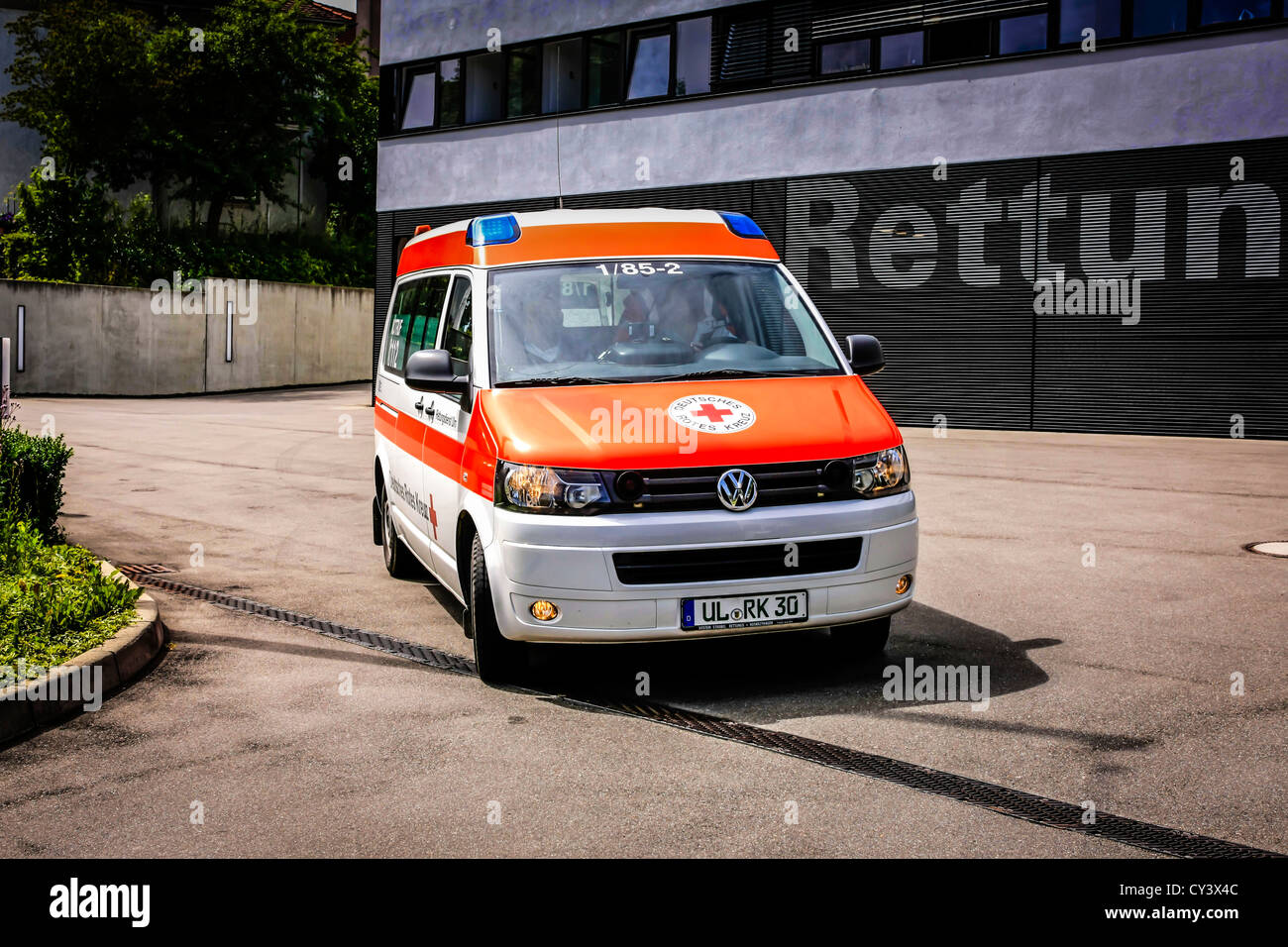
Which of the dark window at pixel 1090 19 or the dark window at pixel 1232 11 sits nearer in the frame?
the dark window at pixel 1232 11

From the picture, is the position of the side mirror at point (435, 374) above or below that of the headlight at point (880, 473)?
above

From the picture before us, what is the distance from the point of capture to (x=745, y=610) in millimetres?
5762

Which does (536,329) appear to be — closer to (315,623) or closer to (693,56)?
(315,623)

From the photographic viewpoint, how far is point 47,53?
35688 mm

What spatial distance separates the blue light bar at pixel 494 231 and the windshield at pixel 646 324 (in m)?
0.25

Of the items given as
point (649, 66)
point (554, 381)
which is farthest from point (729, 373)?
point (649, 66)

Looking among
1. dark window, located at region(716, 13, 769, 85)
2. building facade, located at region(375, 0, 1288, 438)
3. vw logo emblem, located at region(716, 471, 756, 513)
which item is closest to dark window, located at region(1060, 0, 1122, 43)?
building facade, located at region(375, 0, 1288, 438)

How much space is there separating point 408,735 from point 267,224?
41777mm

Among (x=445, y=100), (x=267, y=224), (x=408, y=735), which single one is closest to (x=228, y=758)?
(x=408, y=735)

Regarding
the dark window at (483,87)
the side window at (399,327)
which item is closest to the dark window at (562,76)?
the dark window at (483,87)

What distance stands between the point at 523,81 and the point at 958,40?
373 inches

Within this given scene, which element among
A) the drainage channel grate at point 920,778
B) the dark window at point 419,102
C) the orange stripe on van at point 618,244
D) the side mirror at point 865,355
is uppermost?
the dark window at point 419,102

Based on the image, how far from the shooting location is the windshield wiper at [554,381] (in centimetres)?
630

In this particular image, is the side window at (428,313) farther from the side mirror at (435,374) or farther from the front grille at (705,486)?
the front grille at (705,486)
